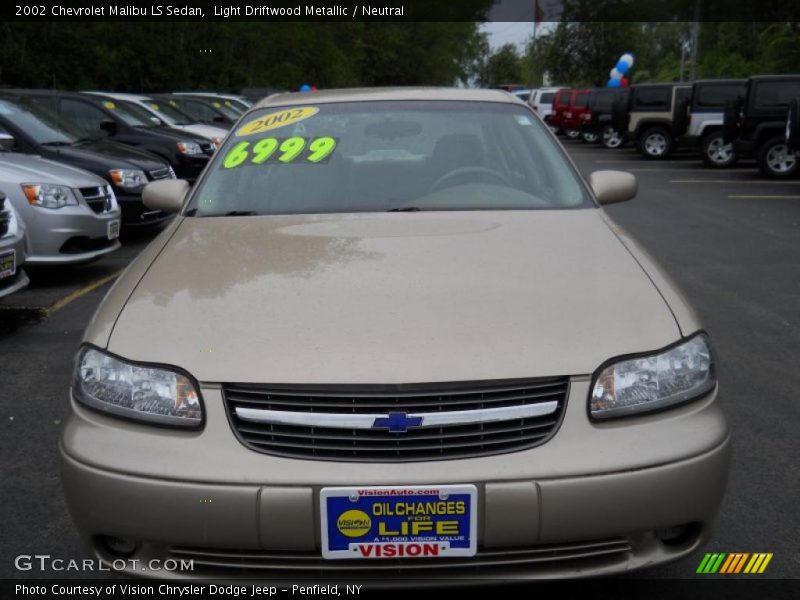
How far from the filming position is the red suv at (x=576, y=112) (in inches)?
1149

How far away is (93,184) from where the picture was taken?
790 cm

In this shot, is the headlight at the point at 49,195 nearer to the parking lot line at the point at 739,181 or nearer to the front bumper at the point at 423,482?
the front bumper at the point at 423,482

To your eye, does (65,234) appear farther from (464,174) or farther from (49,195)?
(464,174)

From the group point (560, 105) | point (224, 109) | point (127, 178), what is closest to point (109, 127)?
point (127, 178)

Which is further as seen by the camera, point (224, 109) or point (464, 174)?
point (224, 109)

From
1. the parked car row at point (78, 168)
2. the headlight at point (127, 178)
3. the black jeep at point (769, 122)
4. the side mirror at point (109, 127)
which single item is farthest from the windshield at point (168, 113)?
the black jeep at point (769, 122)

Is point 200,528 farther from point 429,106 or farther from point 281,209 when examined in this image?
point 429,106

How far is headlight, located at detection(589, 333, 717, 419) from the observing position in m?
2.47

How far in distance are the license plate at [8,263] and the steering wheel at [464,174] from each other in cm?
339

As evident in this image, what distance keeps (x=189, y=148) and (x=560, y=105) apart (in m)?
21.4

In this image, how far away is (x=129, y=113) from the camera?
13.4 m

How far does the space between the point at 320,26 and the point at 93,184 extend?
41.2 metres

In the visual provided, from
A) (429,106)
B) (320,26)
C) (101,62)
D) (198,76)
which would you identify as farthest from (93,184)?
(320,26)

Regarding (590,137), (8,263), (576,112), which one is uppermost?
(8,263)
